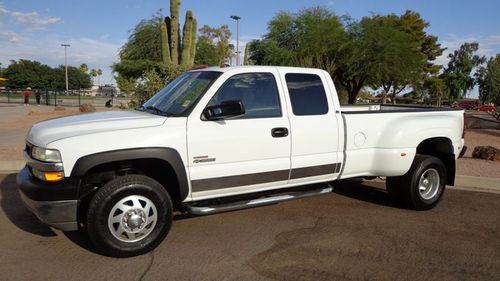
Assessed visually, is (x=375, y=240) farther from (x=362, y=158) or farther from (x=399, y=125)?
(x=399, y=125)

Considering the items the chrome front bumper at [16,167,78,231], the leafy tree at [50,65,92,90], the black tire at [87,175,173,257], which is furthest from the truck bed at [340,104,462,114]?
the leafy tree at [50,65,92,90]

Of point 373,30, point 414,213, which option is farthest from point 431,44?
point 414,213

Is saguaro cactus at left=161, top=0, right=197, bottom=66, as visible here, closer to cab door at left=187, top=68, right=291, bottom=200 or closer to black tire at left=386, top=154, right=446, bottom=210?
black tire at left=386, top=154, right=446, bottom=210

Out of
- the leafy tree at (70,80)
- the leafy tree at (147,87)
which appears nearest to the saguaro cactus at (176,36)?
the leafy tree at (147,87)

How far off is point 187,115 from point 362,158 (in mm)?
2341

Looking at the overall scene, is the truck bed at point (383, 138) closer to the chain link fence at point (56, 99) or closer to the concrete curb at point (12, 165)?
the concrete curb at point (12, 165)

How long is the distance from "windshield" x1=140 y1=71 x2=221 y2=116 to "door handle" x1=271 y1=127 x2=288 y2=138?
0.85 m

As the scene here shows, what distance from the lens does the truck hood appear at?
4.31 m

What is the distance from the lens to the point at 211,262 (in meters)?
Result: 4.38

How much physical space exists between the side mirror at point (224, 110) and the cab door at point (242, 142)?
0.07 m

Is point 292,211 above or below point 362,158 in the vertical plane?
below

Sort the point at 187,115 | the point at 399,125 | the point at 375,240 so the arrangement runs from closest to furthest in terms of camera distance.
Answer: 1. the point at 187,115
2. the point at 375,240
3. the point at 399,125

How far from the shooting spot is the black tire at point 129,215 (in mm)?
4254

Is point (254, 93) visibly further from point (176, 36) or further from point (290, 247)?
point (176, 36)
